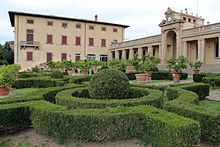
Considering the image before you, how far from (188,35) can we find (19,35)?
87.2ft

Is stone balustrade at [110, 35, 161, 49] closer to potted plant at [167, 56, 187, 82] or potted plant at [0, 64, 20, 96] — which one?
potted plant at [167, 56, 187, 82]

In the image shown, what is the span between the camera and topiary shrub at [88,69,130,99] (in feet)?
28.3

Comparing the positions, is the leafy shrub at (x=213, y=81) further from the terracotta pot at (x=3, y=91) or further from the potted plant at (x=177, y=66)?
the terracotta pot at (x=3, y=91)

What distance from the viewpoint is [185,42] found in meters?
30.2

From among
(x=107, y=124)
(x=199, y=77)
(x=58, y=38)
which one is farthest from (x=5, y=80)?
(x=58, y=38)

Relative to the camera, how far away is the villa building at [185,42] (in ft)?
88.4

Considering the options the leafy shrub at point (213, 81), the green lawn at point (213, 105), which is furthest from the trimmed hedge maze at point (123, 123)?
the leafy shrub at point (213, 81)

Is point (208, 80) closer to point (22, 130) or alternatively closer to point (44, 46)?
point (22, 130)

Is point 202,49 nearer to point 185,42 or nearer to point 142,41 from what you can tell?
point 185,42

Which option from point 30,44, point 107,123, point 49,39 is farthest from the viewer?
point 49,39

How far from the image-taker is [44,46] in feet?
136

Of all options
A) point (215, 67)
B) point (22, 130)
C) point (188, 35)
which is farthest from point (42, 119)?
point (188, 35)

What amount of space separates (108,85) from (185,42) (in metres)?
24.0

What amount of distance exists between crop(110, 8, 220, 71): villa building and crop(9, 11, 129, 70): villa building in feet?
23.5
